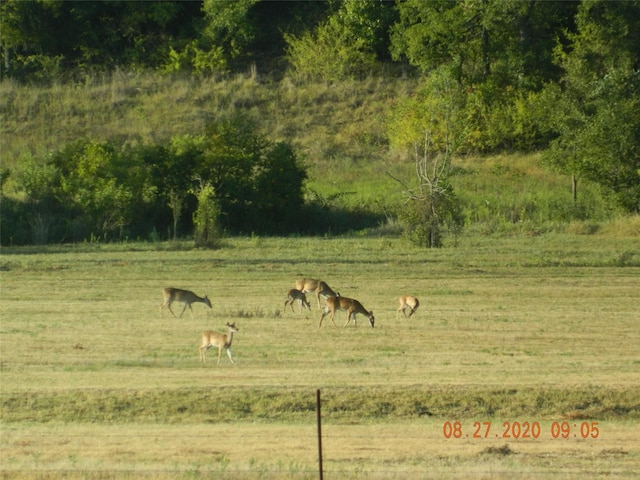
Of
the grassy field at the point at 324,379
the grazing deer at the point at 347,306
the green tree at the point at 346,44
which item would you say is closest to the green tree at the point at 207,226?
the grassy field at the point at 324,379

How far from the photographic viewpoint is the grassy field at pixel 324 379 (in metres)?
11.0

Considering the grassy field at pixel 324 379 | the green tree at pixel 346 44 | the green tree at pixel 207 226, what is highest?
the green tree at pixel 346 44

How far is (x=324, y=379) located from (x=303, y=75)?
38603mm

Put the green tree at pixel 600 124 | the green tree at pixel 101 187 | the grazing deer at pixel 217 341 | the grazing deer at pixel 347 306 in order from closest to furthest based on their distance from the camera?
the grazing deer at pixel 217 341 → the grazing deer at pixel 347 306 → the green tree at pixel 600 124 → the green tree at pixel 101 187

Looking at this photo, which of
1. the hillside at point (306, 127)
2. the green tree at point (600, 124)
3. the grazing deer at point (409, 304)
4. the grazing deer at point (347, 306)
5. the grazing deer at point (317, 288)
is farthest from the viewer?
the hillside at point (306, 127)

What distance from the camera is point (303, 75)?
51.3 meters

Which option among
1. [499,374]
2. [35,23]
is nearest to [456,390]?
[499,374]

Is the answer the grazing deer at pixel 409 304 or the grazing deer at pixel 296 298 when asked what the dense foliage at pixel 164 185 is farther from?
the grazing deer at pixel 409 304

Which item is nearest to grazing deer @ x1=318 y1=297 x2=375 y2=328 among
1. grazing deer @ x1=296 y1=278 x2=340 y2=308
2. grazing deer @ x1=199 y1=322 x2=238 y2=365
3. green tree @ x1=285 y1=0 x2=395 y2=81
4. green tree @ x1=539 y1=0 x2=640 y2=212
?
grazing deer @ x1=296 y1=278 x2=340 y2=308

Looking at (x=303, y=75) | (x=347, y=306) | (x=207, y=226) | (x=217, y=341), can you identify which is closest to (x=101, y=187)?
(x=207, y=226)

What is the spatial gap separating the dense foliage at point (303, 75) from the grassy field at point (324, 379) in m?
11.6

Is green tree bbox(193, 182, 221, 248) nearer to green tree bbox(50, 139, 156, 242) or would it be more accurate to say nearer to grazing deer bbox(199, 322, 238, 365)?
green tree bbox(50, 139, 156, 242)

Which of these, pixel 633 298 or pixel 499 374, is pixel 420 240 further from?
pixel 499 374

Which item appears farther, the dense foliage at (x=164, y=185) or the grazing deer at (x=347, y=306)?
the dense foliage at (x=164, y=185)
